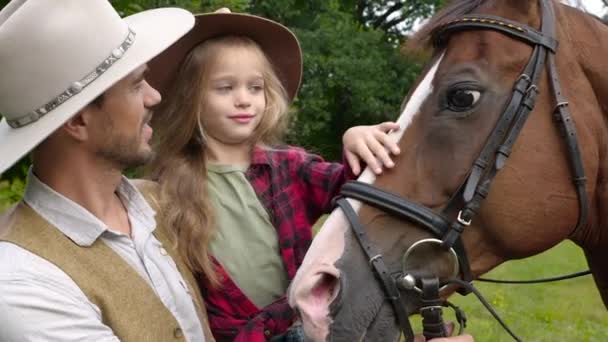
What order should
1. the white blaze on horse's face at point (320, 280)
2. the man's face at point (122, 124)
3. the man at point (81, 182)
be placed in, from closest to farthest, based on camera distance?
the man at point (81, 182)
the white blaze on horse's face at point (320, 280)
the man's face at point (122, 124)

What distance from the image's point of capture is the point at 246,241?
259 centimetres

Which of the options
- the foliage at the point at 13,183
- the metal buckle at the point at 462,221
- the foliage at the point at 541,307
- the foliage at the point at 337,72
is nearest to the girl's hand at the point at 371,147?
the metal buckle at the point at 462,221

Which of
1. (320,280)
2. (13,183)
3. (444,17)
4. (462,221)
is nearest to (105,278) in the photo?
(320,280)

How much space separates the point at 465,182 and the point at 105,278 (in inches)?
43.2

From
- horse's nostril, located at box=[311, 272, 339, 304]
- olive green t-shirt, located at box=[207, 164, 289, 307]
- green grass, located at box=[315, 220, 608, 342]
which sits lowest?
green grass, located at box=[315, 220, 608, 342]

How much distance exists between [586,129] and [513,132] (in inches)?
10.8

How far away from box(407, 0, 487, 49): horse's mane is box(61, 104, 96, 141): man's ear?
3.59 ft

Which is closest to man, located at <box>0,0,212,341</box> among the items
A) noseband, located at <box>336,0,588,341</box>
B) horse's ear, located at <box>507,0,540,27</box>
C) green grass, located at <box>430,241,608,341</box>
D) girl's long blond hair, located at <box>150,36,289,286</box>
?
girl's long blond hair, located at <box>150,36,289,286</box>

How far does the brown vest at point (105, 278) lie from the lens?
6.64 feet

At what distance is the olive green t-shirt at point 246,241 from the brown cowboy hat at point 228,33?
48 cm

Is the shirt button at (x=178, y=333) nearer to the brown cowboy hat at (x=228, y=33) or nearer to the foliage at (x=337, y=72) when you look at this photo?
the brown cowboy hat at (x=228, y=33)

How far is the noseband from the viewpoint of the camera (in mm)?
2154

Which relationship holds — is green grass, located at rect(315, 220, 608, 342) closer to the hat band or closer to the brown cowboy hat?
the brown cowboy hat

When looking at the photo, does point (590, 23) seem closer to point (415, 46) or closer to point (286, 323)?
Result: point (415, 46)
